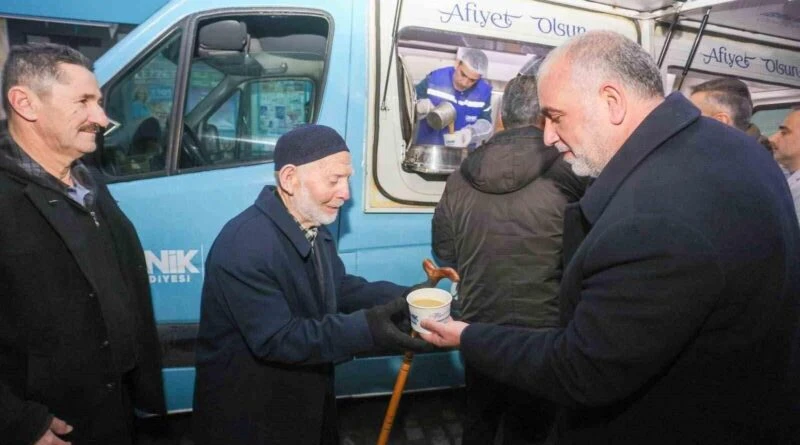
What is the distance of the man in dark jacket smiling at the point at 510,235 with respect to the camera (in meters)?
2.34

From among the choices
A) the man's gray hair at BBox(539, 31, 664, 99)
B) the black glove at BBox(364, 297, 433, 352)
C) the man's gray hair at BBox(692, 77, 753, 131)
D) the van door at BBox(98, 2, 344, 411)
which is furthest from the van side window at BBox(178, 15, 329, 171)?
the man's gray hair at BBox(692, 77, 753, 131)

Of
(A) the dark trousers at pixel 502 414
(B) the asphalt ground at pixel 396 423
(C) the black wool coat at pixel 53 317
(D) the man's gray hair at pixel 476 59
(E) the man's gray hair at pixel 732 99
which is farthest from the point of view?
(B) the asphalt ground at pixel 396 423

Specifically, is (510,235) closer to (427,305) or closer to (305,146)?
(427,305)

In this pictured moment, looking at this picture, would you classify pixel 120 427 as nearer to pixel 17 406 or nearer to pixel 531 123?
pixel 17 406

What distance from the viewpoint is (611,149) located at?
1412 mm

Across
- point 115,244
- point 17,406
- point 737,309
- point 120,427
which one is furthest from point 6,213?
point 737,309

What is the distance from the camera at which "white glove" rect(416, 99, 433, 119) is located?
10.4 ft

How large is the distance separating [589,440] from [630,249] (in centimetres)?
58

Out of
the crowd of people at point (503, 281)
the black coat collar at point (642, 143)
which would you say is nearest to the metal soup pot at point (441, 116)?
the crowd of people at point (503, 281)

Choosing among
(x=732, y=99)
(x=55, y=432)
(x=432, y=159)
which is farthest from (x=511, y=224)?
(x=55, y=432)

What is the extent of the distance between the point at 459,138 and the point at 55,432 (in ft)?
8.01

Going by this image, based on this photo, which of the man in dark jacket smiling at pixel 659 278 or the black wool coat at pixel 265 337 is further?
the black wool coat at pixel 265 337

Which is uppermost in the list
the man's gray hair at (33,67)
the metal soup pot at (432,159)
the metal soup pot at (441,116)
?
the man's gray hair at (33,67)

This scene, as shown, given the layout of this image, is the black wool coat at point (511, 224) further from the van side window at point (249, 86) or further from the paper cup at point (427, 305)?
the van side window at point (249, 86)
